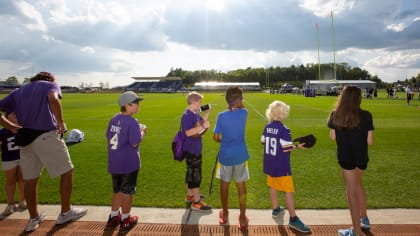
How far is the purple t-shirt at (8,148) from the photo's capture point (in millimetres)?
4750

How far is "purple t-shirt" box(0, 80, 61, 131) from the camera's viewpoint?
410cm

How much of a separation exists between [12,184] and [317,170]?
592cm

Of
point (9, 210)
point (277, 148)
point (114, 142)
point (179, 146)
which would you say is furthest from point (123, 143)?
point (9, 210)

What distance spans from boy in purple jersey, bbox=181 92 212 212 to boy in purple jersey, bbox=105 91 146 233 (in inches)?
28.2

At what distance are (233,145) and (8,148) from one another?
3.53 meters

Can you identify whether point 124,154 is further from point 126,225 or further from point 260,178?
point 260,178

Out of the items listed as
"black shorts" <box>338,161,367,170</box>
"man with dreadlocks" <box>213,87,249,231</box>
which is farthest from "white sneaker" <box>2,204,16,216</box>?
"black shorts" <box>338,161,367,170</box>

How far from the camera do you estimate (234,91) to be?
4.11 metres

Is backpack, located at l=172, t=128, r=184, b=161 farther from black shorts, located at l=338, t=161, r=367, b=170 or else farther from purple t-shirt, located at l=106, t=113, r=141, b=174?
black shorts, located at l=338, t=161, r=367, b=170

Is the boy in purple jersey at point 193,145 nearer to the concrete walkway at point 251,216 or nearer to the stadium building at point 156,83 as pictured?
the concrete walkway at point 251,216

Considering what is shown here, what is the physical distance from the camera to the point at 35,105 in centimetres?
410

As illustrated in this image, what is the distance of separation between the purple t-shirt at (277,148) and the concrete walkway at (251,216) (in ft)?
2.44

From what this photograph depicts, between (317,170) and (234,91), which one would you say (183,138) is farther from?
(317,170)

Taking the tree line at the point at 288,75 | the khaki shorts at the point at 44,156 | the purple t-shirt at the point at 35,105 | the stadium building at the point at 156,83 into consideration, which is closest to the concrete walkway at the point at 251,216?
the khaki shorts at the point at 44,156
